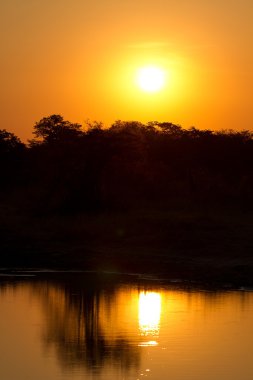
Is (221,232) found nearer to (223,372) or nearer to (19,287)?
(19,287)

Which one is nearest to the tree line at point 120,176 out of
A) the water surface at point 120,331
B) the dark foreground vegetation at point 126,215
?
the dark foreground vegetation at point 126,215

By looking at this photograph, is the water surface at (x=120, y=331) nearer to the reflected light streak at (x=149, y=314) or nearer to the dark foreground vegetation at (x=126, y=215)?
the reflected light streak at (x=149, y=314)

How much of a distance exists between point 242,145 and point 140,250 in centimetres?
3591

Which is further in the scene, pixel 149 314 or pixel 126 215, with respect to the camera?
pixel 126 215

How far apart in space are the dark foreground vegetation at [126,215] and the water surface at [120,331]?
3175 millimetres

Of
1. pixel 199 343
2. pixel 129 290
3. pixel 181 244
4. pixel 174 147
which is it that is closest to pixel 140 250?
pixel 181 244

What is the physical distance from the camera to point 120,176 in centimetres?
4291

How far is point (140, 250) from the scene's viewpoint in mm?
29609

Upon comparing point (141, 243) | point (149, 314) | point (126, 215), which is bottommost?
point (149, 314)

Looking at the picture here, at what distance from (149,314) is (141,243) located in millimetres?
10108

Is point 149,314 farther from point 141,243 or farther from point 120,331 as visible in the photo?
point 141,243

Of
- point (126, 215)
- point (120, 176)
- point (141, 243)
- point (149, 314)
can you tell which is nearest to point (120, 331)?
point (149, 314)

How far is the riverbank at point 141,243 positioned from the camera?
1061 inches

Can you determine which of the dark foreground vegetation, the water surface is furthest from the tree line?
the water surface
